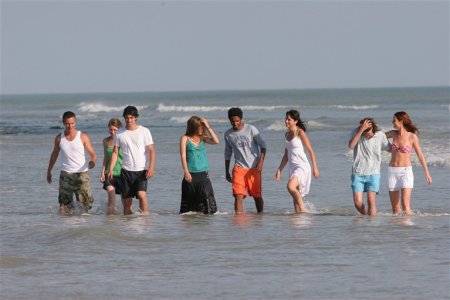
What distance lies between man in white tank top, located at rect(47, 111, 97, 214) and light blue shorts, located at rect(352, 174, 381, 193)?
2.98 m

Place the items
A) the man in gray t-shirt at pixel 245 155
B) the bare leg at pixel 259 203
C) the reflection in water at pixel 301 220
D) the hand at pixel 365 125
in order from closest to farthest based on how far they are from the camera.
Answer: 1. the reflection in water at pixel 301 220
2. the hand at pixel 365 125
3. the man in gray t-shirt at pixel 245 155
4. the bare leg at pixel 259 203

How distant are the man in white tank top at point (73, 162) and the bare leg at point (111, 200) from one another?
235mm

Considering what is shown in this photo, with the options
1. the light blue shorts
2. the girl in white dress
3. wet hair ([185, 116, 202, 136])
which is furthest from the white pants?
wet hair ([185, 116, 202, 136])

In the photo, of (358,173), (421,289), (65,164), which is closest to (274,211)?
(358,173)

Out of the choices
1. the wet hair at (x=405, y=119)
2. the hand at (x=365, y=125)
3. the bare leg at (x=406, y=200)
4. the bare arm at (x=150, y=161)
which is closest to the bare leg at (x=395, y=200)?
the bare leg at (x=406, y=200)

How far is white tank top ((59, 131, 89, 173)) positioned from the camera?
37.2ft

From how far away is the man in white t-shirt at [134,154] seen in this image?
1096cm

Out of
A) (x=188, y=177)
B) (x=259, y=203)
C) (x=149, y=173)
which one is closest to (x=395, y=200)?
(x=259, y=203)

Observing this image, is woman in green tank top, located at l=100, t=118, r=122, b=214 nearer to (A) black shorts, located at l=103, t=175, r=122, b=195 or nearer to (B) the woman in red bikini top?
(A) black shorts, located at l=103, t=175, r=122, b=195

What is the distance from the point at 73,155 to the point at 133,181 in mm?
821

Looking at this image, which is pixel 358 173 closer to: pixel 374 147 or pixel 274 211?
pixel 374 147

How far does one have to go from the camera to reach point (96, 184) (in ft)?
52.2

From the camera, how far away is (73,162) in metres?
11.4

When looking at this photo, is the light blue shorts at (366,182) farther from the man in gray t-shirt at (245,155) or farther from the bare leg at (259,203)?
the bare leg at (259,203)
